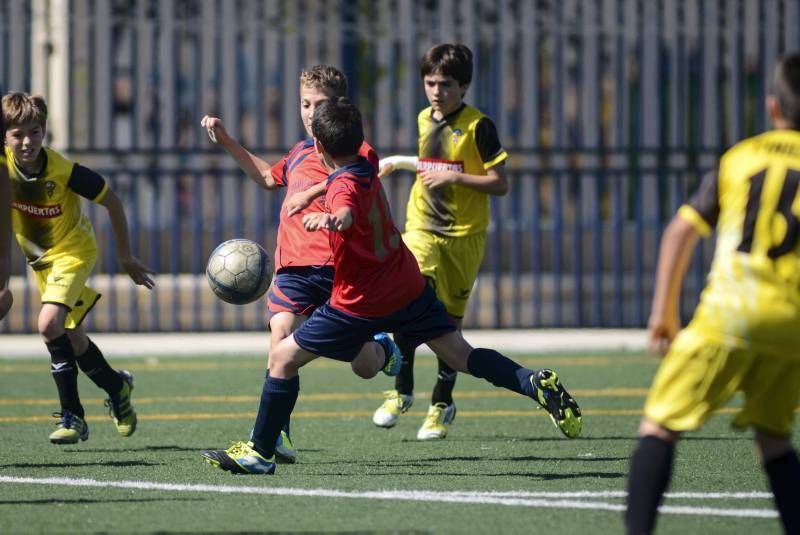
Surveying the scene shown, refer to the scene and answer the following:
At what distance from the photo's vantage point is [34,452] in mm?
7500

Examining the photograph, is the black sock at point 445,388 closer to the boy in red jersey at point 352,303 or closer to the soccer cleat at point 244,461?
the boy in red jersey at point 352,303

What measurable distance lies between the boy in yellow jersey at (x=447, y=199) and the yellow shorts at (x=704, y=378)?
3559 mm

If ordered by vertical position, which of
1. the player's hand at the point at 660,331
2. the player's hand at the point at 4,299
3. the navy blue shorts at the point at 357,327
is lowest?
the navy blue shorts at the point at 357,327

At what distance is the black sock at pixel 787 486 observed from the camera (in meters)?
4.68

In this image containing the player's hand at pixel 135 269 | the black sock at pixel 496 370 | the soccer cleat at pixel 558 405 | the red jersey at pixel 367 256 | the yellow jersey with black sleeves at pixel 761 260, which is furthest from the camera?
the player's hand at pixel 135 269

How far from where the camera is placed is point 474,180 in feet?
26.4

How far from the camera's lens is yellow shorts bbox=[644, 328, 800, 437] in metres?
4.55

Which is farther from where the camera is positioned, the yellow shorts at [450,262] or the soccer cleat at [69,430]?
the yellow shorts at [450,262]

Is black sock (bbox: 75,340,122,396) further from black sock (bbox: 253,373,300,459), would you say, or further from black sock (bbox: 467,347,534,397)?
black sock (bbox: 467,347,534,397)

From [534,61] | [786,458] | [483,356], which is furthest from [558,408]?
[534,61]

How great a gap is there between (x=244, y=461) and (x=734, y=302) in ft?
8.84

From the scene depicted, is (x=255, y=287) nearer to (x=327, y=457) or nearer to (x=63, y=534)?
(x=327, y=457)

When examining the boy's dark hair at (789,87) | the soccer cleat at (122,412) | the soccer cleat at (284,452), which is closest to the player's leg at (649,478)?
the boy's dark hair at (789,87)

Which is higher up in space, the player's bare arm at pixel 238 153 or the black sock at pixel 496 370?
the player's bare arm at pixel 238 153
